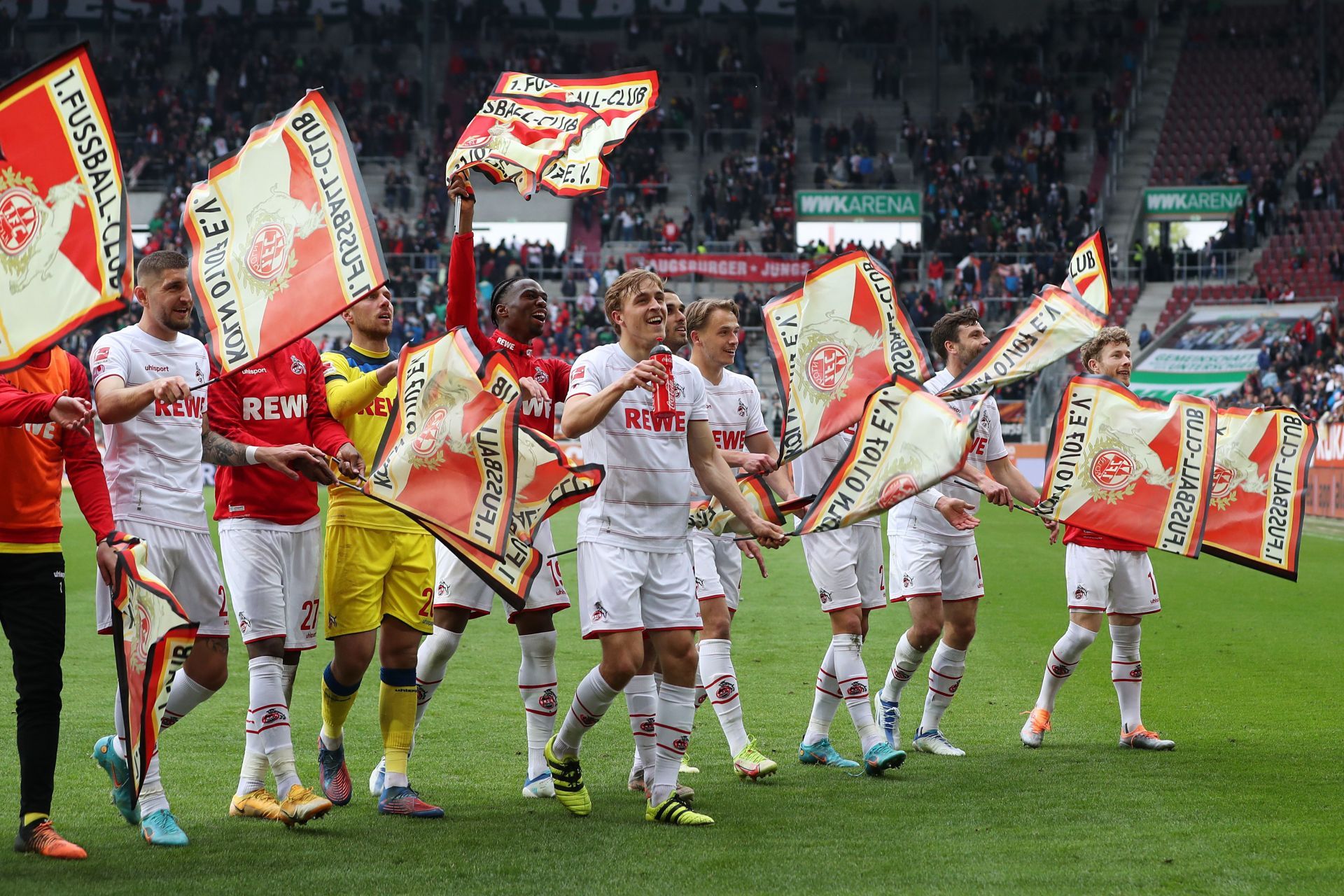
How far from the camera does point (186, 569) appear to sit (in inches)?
247

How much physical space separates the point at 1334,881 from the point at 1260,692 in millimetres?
5245

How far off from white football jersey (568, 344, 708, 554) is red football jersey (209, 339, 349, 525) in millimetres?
1147

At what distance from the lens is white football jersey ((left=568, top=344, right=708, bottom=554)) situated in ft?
21.6

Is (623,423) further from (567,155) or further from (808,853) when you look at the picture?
A: (808,853)

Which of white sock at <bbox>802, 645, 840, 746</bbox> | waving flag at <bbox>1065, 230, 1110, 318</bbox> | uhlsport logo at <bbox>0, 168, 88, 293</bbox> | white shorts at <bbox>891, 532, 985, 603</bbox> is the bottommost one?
white sock at <bbox>802, 645, 840, 746</bbox>

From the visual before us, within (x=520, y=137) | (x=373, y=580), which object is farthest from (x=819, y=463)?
(x=373, y=580)

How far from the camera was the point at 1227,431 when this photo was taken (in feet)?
27.8

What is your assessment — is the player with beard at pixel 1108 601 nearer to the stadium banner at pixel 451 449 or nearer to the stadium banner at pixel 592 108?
the stadium banner at pixel 592 108

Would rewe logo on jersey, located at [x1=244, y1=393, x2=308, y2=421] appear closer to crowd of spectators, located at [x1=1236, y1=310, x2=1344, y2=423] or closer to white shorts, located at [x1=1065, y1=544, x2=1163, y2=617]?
white shorts, located at [x1=1065, y1=544, x2=1163, y2=617]

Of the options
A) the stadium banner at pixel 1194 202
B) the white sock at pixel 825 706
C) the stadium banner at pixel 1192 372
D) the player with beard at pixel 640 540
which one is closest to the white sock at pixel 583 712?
the player with beard at pixel 640 540

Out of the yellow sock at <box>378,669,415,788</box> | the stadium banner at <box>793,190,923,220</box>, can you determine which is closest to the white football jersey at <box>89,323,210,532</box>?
the yellow sock at <box>378,669,415,788</box>

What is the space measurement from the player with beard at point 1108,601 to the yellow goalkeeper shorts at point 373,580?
3694 millimetres

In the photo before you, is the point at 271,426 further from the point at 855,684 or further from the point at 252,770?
the point at 855,684

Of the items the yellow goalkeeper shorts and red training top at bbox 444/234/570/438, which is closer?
the yellow goalkeeper shorts
